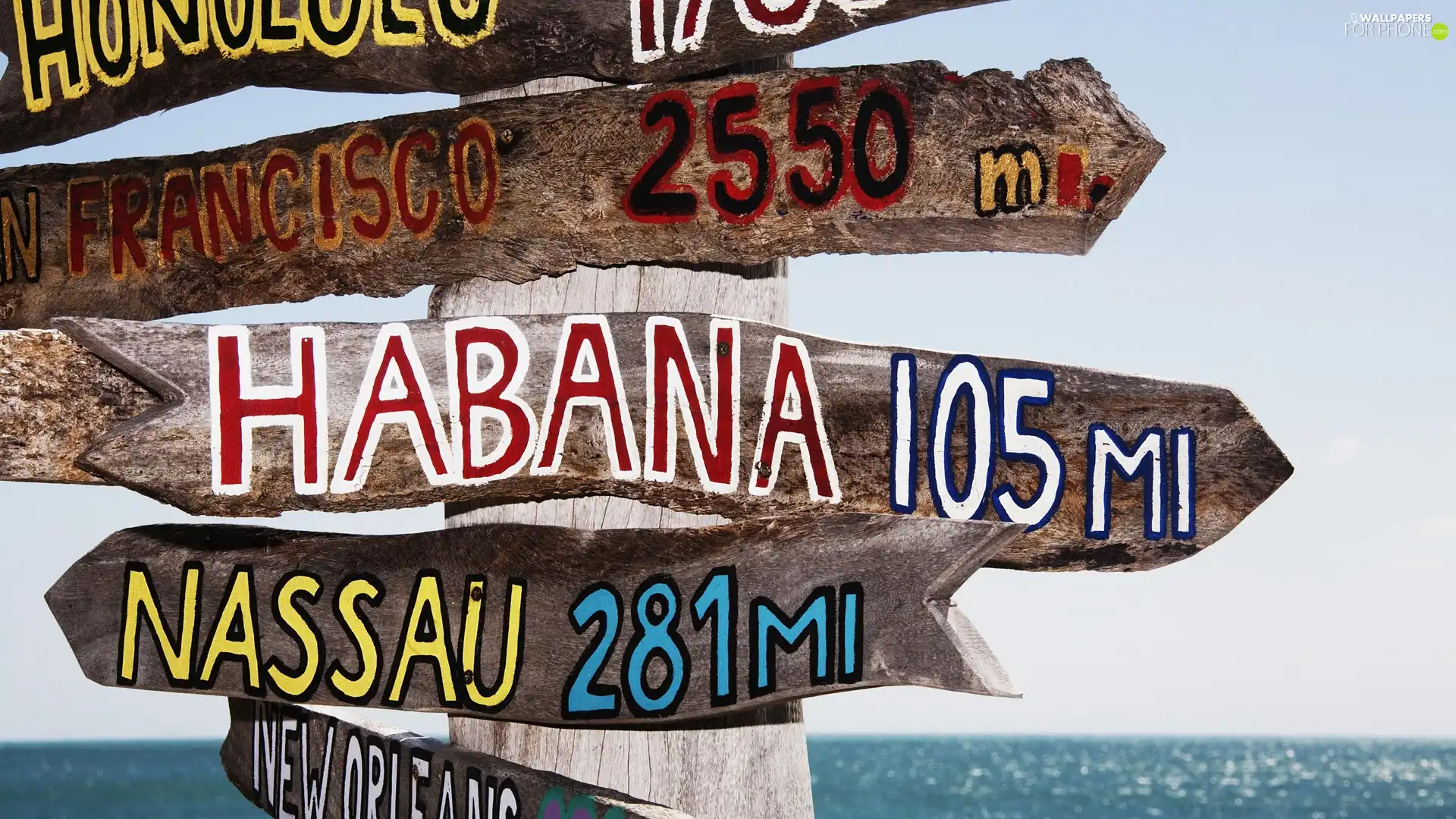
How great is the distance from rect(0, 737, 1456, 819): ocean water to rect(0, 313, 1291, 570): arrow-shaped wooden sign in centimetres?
3480

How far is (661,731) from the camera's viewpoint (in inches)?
123

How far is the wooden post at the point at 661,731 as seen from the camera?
3129mm

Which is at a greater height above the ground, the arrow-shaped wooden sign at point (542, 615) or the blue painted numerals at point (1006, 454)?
the blue painted numerals at point (1006, 454)

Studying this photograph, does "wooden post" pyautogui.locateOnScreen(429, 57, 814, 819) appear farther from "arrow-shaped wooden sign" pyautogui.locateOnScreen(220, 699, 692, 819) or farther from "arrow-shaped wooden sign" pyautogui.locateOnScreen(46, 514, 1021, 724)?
"arrow-shaped wooden sign" pyautogui.locateOnScreen(46, 514, 1021, 724)

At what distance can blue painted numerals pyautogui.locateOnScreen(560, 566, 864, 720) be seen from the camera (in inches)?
99.0

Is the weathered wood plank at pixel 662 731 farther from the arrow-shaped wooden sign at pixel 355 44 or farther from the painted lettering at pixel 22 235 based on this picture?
the painted lettering at pixel 22 235

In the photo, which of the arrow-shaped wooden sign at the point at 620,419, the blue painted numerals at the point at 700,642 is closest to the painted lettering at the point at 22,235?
the arrow-shaped wooden sign at the point at 620,419

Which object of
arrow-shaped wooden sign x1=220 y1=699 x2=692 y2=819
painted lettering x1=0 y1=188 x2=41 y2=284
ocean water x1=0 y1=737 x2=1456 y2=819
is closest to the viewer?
arrow-shaped wooden sign x1=220 y1=699 x2=692 y2=819

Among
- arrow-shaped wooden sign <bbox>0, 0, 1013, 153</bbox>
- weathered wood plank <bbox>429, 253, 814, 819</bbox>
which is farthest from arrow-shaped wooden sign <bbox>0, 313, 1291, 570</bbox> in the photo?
arrow-shaped wooden sign <bbox>0, 0, 1013, 153</bbox>

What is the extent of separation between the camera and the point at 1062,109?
2.69 m

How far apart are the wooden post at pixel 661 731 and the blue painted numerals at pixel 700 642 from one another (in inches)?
15.6

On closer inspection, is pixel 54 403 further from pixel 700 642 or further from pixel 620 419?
pixel 700 642

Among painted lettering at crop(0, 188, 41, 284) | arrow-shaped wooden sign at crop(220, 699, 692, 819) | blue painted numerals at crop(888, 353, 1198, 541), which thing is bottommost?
arrow-shaped wooden sign at crop(220, 699, 692, 819)

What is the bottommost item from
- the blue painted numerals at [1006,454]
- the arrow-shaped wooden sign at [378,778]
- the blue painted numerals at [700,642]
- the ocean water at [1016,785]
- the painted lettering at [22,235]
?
the ocean water at [1016,785]
